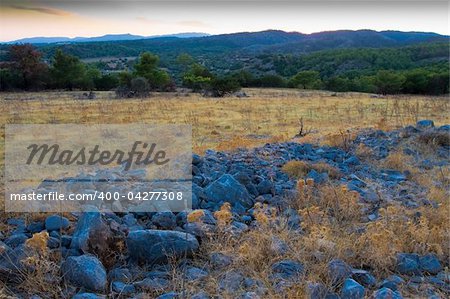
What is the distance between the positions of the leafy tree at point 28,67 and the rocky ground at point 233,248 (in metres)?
32.8

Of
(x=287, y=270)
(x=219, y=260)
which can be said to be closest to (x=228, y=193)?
(x=219, y=260)

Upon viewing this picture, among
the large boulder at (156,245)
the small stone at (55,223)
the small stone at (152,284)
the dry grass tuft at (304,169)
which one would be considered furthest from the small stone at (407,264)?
the small stone at (55,223)

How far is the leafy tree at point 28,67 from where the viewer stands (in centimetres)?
3416

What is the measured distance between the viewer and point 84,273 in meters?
3.00

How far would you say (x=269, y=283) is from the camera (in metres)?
3.06

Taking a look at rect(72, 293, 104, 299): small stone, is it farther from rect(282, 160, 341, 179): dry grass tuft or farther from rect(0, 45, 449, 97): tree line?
rect(0, 45, 449, 97): tree line

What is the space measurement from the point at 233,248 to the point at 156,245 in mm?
591

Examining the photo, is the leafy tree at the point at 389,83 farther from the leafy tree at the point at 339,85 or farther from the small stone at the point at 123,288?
the small stone at the point at 123,288

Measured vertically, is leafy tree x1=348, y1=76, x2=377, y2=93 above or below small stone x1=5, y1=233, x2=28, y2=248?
below

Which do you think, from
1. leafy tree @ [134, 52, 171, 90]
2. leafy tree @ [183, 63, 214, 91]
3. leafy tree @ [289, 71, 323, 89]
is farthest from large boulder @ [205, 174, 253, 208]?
leafy tree @ [289, 71, 323, 89]

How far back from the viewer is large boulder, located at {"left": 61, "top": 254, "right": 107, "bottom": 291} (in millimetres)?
2980

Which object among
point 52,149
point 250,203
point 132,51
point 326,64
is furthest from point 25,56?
point 132,51

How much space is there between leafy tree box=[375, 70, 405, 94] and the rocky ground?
29686mm

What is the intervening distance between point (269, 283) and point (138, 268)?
3.21 ft
